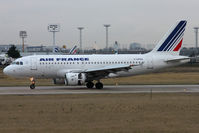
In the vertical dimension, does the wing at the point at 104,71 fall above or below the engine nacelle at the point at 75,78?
above

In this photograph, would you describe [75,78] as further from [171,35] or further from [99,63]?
[171,35]

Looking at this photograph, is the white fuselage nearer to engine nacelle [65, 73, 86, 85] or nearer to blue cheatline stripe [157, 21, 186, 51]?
blue cheatline stripe [157, 21, 186, 51]

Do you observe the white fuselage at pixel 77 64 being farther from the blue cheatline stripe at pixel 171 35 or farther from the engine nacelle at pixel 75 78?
the engine nacelle at pixel 75 78

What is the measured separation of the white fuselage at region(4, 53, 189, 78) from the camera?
35938 mm

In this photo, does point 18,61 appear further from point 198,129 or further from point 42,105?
point 198,129

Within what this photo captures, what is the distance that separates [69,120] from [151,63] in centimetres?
2125

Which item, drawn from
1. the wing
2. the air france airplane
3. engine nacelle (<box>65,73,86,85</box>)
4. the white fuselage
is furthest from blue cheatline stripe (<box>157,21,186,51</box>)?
engine nacelle (<box>65,73,86,85</box>)

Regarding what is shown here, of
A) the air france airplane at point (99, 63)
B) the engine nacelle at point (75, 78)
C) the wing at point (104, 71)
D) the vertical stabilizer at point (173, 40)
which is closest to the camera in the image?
the engine nacelle at point (75, 78)

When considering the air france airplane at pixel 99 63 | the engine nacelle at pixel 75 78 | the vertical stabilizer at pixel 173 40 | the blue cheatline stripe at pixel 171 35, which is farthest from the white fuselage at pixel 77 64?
the engine nacelle at pixel 75 78

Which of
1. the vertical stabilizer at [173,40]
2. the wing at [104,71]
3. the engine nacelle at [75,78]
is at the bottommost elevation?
the engine nacelle at [75,78]

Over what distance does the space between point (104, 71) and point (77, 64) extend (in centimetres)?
310

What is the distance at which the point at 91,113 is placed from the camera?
18812 mm

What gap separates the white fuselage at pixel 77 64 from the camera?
35.9 m

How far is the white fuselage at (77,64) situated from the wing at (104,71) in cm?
70
